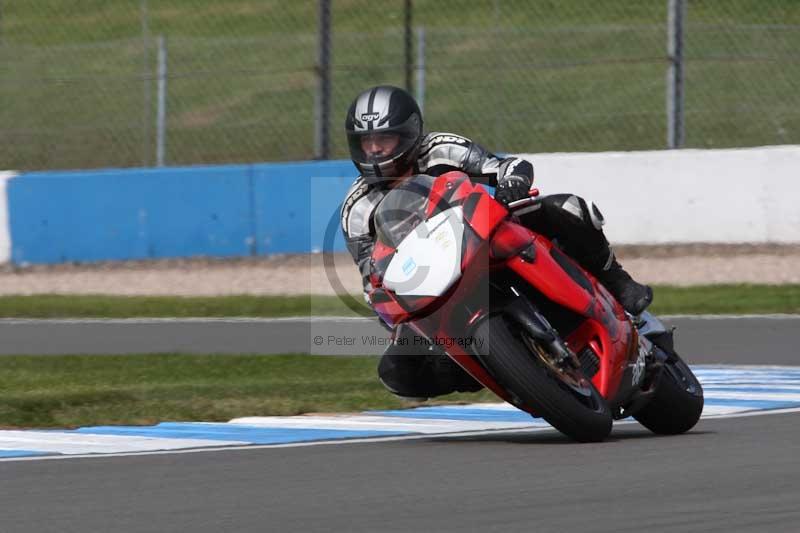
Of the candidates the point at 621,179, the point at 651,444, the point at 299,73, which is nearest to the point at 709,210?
the point at 621,179

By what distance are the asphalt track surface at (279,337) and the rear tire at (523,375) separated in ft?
14.9

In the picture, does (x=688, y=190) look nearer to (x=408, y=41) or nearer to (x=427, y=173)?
(x=408, y=41)

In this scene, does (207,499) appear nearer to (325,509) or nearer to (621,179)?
(325,509)

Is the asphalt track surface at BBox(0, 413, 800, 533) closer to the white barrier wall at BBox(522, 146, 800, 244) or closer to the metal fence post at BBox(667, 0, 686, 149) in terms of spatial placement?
the white barrier wall at BBox(522, 146, 800, 244)

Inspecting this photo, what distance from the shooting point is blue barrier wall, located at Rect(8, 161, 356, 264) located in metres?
16.8

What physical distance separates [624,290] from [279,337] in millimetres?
6128

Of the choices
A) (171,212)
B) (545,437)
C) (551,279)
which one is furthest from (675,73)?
(551,279)

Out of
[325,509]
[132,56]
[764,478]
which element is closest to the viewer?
[325,509]

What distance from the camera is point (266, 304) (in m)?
15.0

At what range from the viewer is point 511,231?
6535mm

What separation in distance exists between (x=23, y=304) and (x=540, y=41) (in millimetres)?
7630

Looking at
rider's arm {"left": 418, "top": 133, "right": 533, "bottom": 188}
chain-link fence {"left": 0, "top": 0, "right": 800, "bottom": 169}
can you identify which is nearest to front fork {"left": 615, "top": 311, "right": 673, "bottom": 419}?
rider's arm {"left": 418, "top": 133, "right": 533, "bottom": 188}

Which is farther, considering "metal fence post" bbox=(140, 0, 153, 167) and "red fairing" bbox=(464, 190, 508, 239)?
"metal fence post" bbox=(140, 0, 153, 167)

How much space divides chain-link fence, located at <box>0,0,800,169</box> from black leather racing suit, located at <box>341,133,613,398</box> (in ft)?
33.4
